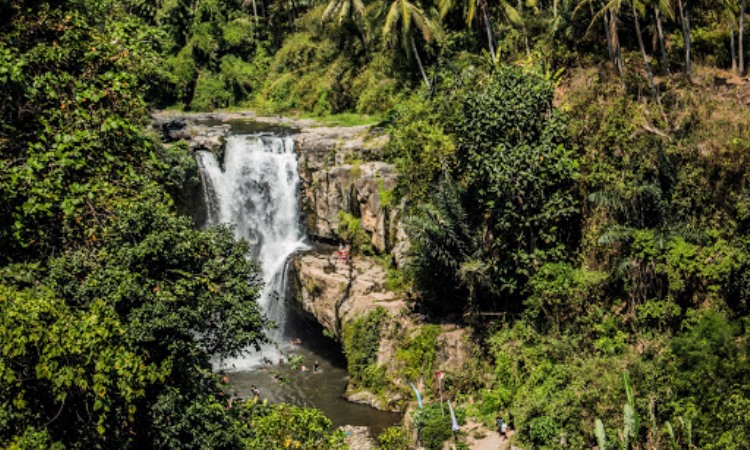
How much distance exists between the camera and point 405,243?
2495 centimetres

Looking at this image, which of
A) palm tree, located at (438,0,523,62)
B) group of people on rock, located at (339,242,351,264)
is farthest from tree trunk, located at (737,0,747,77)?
group of people on rock, located at (339,242,351,264)

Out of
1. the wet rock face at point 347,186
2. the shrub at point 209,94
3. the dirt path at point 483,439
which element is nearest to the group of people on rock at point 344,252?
the wet rock face at point 347,186

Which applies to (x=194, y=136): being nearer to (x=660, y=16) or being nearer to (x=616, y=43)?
(x=616, y=43)

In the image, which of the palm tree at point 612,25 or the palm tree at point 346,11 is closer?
the palm tree at point 612,25

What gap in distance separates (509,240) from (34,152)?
14463 millimetres

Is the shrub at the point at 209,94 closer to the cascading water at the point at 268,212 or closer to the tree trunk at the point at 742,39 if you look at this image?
the cascading water at the point at 268,212

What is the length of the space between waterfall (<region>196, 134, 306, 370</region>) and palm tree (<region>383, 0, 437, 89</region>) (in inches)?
253

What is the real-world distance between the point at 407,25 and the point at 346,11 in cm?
821

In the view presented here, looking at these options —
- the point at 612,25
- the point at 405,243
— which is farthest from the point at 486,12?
the point at 405,243

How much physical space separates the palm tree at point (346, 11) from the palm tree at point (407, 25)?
232 inches

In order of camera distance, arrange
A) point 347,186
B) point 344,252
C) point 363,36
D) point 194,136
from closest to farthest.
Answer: point 344,252, point 347,186, point 194,136, point 363,36

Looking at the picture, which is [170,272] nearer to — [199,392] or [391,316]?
[199,392]

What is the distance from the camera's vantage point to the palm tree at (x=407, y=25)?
30.0 metres

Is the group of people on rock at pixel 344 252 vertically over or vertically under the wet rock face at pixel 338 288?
over
